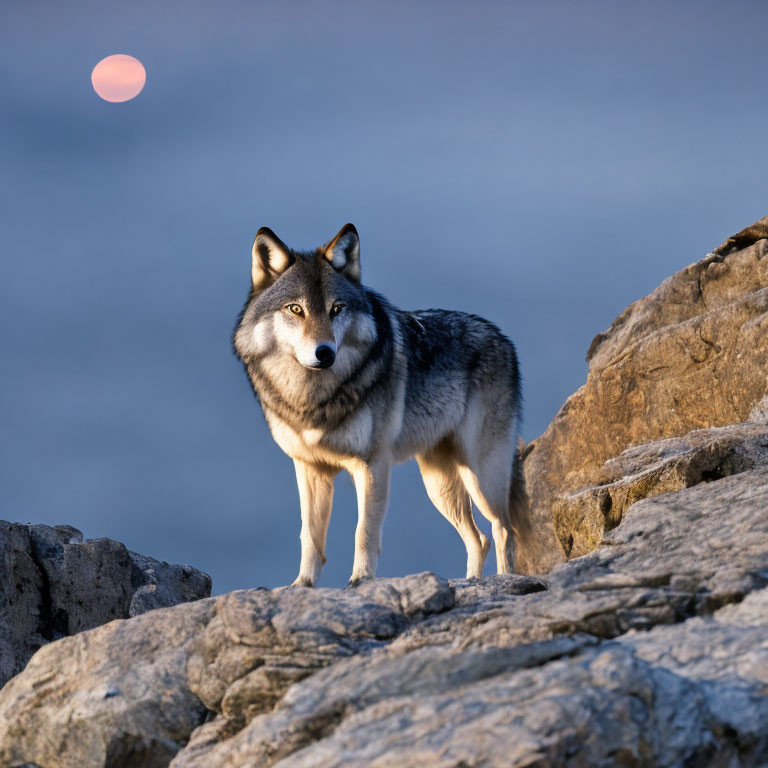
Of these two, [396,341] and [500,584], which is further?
[396,341]

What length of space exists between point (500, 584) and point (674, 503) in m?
1.33

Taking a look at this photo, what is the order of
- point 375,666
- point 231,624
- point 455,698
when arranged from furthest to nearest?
point 231,624 < point 375,666 < point 455,698

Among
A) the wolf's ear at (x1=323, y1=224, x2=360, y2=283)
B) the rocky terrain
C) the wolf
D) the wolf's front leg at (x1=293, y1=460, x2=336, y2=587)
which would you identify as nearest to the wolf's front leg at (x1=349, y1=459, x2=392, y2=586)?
the wolf

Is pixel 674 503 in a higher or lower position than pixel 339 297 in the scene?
lower

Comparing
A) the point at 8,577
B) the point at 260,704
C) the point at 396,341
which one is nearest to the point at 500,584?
the point at 260,704

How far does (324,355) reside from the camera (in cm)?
648

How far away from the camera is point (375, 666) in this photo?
381cm

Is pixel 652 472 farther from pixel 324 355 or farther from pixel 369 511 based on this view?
pixel 324 355

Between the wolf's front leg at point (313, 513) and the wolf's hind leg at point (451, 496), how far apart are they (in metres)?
2.05

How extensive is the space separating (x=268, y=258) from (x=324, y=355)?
51.1 inches

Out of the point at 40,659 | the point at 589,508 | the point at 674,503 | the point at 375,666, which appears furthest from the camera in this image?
the point at 589,508

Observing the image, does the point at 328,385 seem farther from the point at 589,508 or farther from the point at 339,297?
the point at 589,508

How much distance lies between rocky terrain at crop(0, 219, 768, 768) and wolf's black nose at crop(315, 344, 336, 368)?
6.51ft

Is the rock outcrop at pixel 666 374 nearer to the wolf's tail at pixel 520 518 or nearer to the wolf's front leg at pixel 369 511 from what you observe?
the wolf's tail at pixel 520 518
